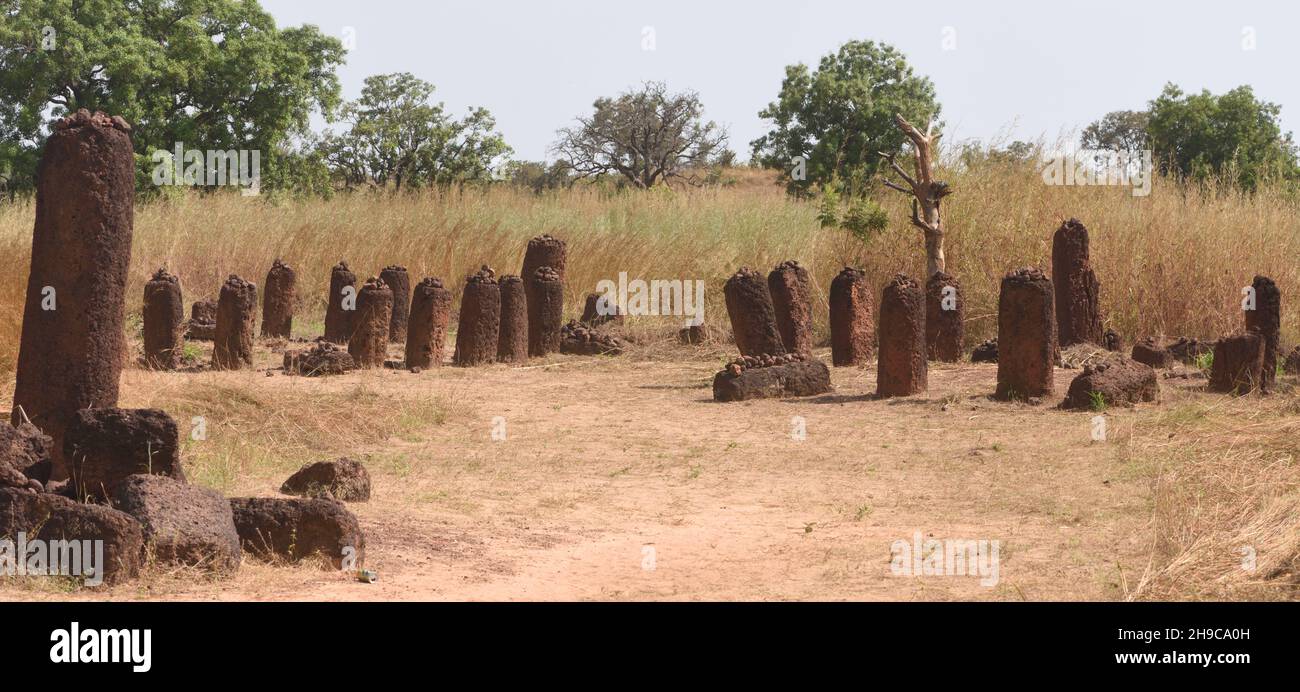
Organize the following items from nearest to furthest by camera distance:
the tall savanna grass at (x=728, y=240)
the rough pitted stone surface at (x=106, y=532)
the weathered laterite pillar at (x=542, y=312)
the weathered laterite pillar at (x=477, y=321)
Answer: the rough pitted stone surface at (x=106, y=532)
the weathered laterite pillar at (x=477, y=321)
the weathered laterite pillar at (x=542, y=312)
the tall savanna grass at (x=728, y=240)

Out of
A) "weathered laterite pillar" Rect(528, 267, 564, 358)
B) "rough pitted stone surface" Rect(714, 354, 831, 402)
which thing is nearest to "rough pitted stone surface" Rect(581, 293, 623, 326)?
"weathered laterite pillar" Rect(528, 267, 564, 358)

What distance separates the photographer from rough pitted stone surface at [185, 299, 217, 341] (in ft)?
48.7

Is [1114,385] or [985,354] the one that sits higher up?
[985,354]

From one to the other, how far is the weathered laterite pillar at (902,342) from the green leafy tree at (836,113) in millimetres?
17220

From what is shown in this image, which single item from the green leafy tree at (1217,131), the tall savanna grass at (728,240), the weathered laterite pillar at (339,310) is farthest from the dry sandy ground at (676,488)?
the green leafy tree at (1217,131)

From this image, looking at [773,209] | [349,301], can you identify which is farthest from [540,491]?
[773,209]

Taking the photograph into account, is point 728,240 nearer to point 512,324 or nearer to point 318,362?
point 512,324

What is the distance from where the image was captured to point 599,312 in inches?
628

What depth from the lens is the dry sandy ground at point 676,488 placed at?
18.5ft

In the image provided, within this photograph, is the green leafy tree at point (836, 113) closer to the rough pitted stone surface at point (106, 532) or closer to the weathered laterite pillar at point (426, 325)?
the weathered laterite pillar at point (426, 325)

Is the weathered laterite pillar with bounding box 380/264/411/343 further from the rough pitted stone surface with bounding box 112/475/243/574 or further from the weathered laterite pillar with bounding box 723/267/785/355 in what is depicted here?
the rough pitted stone surface with bounding box 112/475/243/574

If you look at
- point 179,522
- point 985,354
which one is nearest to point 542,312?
point 985,354

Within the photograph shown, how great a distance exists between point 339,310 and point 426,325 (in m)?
1.93

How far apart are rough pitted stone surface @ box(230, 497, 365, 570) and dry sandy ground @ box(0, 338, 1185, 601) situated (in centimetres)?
11
